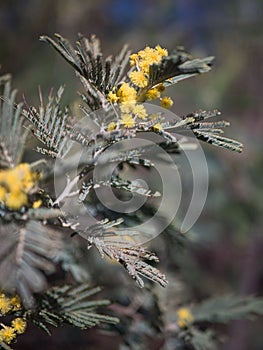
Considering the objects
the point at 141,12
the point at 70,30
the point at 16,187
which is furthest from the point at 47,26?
the point at 16,187

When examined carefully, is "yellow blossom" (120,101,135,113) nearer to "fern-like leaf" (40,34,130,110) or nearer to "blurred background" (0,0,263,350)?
"fern-like leaf" (40,34,130,110)

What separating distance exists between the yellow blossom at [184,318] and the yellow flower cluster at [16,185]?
436 mm

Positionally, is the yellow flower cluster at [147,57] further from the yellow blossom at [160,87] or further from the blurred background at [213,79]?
the blurred background at [213,79]

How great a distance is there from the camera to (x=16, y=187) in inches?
12.9

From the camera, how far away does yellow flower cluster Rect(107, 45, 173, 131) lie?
39 centimetres

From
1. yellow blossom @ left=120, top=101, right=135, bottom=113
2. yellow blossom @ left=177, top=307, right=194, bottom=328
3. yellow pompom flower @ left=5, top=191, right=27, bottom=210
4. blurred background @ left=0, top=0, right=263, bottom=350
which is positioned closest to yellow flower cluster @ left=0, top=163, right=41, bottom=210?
yellow pompom flower @ left=5, top=191, right=27, bottom=210

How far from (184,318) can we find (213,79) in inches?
47.1

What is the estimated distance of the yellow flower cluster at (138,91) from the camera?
1.27 ft

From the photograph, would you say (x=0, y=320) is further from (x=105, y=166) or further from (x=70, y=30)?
(x=70, y=30)

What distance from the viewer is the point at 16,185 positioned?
328mm

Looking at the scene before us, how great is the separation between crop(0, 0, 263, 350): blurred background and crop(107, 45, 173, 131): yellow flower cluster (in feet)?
2.46

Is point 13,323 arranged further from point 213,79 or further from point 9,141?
point 213,79

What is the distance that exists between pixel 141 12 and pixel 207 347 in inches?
86.5

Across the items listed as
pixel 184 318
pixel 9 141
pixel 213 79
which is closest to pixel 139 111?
pixel 9 141
